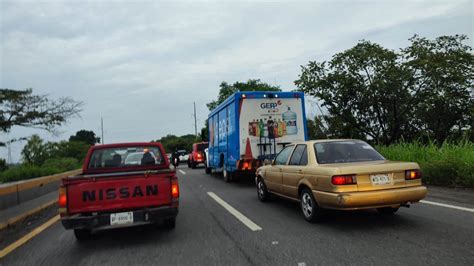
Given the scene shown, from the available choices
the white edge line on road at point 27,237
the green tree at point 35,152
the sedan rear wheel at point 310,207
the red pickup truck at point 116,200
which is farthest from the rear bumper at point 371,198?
the green tree at point 35,152

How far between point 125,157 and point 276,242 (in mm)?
3719

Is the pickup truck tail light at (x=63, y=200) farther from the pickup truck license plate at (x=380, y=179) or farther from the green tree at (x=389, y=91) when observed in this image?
the green tree at (x=389, y=91)

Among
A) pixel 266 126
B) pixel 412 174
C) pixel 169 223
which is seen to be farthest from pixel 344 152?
pixel 266 126

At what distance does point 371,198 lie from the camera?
634 cm

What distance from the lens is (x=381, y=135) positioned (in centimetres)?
2558

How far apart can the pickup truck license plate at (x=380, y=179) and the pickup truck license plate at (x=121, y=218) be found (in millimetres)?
3700

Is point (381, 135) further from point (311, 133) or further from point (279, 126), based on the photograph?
point (279, 126)

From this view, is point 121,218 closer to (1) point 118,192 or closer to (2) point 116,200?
(2) point 116,200

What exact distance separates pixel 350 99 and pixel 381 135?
10.2 feet

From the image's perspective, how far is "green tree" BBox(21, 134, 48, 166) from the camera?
93.2 ft

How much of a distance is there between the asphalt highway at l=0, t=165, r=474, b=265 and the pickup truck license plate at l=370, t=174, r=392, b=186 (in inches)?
28.9

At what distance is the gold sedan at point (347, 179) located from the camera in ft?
20.9

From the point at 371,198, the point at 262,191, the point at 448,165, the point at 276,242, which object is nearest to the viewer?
the point at 276,242

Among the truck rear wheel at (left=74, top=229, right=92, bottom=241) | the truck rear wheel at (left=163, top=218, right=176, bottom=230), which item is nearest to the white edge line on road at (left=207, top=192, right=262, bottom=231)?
the truck rear wheel at (left=163, top=218, right=176, bottom=230)
